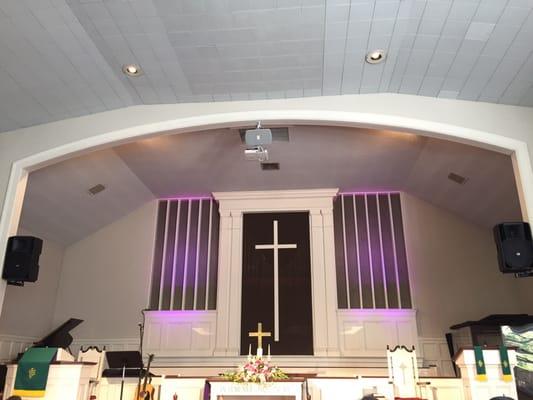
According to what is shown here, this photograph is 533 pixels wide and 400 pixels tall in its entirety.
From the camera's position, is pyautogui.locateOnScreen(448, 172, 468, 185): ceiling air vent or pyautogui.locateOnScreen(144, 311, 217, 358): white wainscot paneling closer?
pyautogui.locateOnScreen(448, 172, 468, 185): ceiling air vent

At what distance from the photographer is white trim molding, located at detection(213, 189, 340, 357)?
24.6 ft

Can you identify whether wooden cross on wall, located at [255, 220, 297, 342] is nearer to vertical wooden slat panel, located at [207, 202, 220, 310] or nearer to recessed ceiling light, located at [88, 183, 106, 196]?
vertical wooden slat panel, located at [207, 202, 220, 310]

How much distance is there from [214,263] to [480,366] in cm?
471

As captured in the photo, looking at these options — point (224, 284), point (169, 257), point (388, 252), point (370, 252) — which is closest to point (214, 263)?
point (224, 284)

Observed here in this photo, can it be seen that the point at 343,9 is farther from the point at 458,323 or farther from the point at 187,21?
the point at 458,323

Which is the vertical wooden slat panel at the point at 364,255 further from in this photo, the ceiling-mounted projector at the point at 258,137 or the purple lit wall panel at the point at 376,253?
the ceiling-mounted projector at the point at 258,137

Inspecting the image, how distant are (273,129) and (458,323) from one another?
4302 mm

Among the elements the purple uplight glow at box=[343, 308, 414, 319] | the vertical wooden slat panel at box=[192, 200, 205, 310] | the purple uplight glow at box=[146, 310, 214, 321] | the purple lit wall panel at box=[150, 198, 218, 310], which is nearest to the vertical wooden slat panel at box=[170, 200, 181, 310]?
the purple lit wall panel at box=[150, 198, 218, 310]

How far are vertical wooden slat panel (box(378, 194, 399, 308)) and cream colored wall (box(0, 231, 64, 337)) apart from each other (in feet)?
18.7

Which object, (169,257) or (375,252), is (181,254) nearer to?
(169,257)

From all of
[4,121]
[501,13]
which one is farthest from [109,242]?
[501,13]

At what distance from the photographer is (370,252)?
26.2 feet

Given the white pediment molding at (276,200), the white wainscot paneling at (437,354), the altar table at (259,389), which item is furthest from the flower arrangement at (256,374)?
the white pediment molding at (276,200)

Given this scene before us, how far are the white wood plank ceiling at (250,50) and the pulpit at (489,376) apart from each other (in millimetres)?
2652
